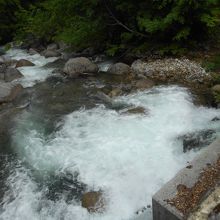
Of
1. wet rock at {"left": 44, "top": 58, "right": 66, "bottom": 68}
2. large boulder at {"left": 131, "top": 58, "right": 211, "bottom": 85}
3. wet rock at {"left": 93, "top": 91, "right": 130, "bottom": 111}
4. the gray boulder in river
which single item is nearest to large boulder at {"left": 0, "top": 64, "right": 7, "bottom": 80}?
the gray boulder in river

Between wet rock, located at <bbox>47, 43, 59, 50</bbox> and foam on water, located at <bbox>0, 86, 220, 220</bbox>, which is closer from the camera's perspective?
foam on water, located at <bbox>0, 86, 220, 220</bbox>

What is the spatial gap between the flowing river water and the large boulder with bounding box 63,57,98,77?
1196 mm

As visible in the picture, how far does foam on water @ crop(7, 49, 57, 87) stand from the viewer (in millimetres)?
9375

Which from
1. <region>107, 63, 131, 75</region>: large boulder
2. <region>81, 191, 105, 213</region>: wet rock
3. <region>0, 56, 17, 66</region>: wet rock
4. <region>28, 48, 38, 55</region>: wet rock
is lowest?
<region>28, 48, 38, 55</region>: wet rock

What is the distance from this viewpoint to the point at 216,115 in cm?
653

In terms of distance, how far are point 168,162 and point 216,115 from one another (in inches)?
72.4

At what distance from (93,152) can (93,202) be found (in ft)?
3.92

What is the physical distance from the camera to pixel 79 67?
9.30m

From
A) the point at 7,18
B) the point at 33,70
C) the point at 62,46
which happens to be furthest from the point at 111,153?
the point at 7,18

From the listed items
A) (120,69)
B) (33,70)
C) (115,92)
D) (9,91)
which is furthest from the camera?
(33,70)

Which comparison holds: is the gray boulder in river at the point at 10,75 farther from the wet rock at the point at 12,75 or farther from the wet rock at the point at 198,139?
the wet rock at the point at 198,139

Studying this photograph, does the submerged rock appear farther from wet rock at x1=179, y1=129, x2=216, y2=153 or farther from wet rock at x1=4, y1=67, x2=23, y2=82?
wet rock at x1=4, y1=67, x2=23, y2=82

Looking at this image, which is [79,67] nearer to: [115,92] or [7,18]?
[115,92]

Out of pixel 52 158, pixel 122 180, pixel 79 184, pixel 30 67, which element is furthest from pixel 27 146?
pixel 30 67
